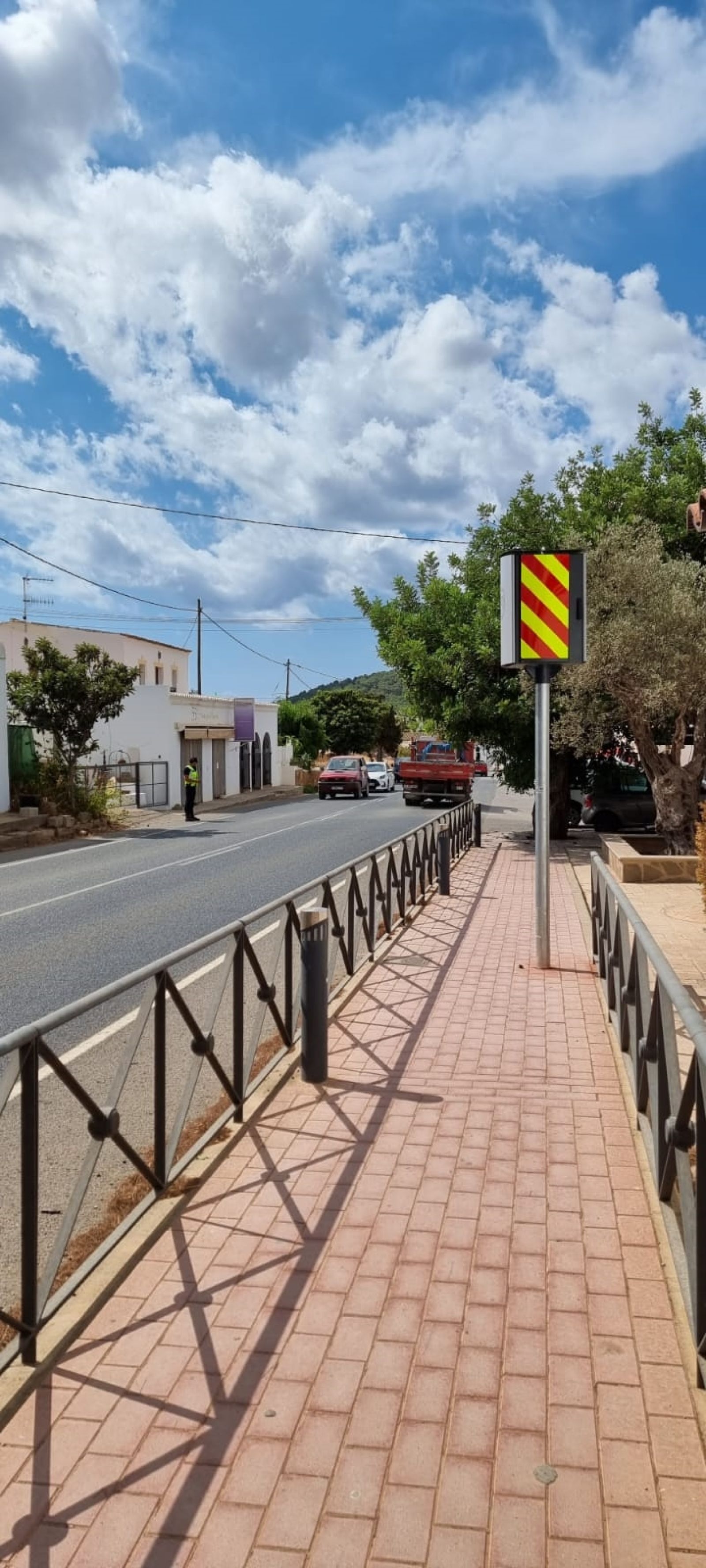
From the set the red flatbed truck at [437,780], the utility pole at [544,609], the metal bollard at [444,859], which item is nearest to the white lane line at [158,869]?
the metal bollard at [444,859]

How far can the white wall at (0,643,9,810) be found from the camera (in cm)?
Answer: 2461

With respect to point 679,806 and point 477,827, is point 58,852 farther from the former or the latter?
point 679,806

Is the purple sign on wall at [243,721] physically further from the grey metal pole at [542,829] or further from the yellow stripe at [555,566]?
the yellow stripe at [555,566]

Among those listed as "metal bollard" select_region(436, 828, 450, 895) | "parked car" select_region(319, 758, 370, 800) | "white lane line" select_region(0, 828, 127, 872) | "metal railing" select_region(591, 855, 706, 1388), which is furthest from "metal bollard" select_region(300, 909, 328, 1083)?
"parked car" select_region(319, 758, 370, 800)

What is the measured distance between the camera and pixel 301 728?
63.7m

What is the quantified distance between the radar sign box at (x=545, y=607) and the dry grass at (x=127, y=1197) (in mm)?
4145

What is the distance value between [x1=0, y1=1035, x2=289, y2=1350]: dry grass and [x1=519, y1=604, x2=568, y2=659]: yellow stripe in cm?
421

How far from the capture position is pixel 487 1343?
3236 millimetres

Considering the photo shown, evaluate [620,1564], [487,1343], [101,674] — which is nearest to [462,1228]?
[487,1343]

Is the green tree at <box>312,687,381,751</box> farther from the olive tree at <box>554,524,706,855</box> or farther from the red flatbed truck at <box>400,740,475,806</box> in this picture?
the olive tree at <box>554,524,706,855</box>

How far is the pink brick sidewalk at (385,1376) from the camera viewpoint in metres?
2.47

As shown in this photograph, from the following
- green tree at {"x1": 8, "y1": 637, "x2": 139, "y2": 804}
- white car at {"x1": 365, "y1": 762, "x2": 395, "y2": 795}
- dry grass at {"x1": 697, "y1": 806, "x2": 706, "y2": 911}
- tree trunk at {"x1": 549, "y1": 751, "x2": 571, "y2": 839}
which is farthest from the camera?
white car at {"x1": 365, "y1": 762, "x2": 395, "y2": 795}

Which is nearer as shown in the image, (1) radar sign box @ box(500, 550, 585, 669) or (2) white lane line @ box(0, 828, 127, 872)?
(1) radar sign box @ box(500, 550, 585, 669)

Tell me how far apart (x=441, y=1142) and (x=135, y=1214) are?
4.70 feet
